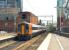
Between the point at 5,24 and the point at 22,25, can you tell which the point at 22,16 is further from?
the point at 22,25

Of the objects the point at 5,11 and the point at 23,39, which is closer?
the point at 23,39

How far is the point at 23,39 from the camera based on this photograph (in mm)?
43688

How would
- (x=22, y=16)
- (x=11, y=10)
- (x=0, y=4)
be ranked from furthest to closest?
1. (x=0, y=4)
2. (x=11, y=10)
3. (x=22, y=16)

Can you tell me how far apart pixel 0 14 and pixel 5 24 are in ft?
12.1

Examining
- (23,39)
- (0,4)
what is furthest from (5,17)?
(23,39)

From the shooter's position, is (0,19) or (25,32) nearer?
(25,32)

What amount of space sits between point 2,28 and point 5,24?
1666mm

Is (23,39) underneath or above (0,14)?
underneath

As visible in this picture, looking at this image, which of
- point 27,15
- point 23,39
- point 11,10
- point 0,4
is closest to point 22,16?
point 27,15

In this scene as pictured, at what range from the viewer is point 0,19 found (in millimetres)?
86875

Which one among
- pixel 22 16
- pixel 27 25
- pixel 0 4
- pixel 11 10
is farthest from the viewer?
pixel 0 4

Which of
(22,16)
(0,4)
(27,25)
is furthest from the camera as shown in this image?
(0,4)

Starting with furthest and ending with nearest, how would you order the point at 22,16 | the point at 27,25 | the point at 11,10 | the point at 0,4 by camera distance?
the point at 0,4
the point at 11,10
the point at 22,16
the point at 27,25

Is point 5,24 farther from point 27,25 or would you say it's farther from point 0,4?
point 27,25
